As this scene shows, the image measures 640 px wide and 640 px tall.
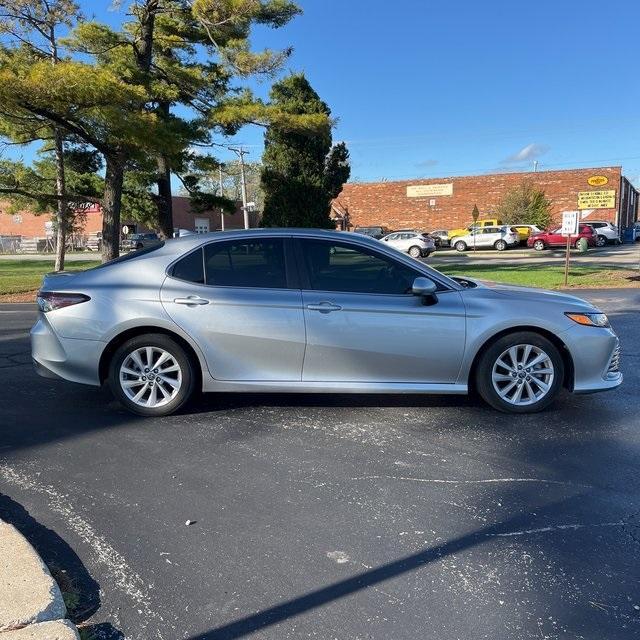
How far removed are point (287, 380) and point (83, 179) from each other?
17.4 metres

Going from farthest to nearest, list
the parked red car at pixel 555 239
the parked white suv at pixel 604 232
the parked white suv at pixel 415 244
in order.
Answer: the parked white suv at pixel 604 232 < the parked red car at pixel 555 239 < the parked white suv at pixel 415 244

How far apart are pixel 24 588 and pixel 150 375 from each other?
2.55 meters

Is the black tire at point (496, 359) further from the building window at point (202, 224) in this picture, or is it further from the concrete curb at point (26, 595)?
the building window at point (202, 224)

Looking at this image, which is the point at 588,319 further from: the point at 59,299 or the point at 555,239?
the point at 555,239

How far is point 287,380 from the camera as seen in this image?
4.93 meters

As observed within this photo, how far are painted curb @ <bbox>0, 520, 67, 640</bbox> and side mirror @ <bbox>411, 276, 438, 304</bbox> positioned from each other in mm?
3181

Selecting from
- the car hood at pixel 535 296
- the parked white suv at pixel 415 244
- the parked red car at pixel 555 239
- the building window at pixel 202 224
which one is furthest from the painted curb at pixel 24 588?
the building window at pixel 202 224

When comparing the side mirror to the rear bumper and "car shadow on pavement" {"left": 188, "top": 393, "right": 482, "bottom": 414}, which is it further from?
the rear bumper

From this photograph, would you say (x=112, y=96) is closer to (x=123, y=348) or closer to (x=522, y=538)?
(x=123, y=348)

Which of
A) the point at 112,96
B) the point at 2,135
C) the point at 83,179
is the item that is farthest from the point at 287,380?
the point at 83,179

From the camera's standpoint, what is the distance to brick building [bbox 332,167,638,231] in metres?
47.2

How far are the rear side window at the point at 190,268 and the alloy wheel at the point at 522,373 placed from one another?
2.60m

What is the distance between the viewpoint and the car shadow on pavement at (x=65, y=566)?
2527 mm

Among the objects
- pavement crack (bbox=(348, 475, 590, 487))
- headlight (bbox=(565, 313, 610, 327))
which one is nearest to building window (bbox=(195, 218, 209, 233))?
headlight (bbox=(565, 313, 610, 327))
